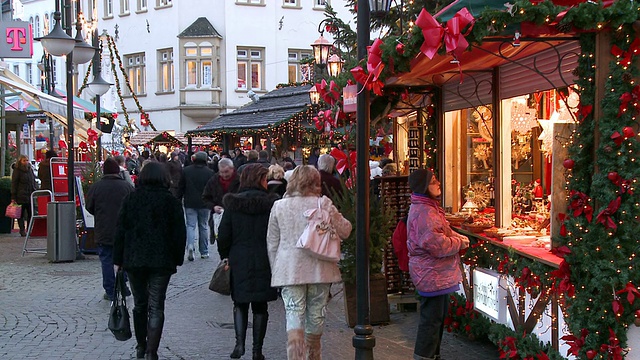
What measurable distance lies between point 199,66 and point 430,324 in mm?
41059

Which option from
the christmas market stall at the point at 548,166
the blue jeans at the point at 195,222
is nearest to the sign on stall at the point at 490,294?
the christmas market stall at the point at 548,166

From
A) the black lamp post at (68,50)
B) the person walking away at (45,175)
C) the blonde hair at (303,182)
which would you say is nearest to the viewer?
the blonde hair at (303,182)

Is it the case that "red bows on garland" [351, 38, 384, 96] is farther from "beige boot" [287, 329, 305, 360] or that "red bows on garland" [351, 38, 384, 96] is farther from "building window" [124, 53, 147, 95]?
"building window" [124, 53, 147, 95]

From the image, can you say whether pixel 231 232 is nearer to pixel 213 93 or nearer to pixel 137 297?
pixel 137 297

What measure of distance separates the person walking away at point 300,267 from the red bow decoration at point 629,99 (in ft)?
8.26

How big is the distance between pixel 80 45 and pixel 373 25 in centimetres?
546

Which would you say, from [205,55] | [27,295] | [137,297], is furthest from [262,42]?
[137,297]

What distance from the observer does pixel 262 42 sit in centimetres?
4741

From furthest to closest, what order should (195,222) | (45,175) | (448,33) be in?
1. (45,175)
2. (195,222)
3. (448,33)

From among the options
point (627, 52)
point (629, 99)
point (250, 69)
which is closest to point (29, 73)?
point (250, 69)

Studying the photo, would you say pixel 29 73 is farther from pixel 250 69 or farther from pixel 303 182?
pixel 303 182

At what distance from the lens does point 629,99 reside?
585 cm

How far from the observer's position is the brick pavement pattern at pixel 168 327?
852 cm

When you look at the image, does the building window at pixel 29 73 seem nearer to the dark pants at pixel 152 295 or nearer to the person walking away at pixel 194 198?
the person walking away at pixel 194 198
